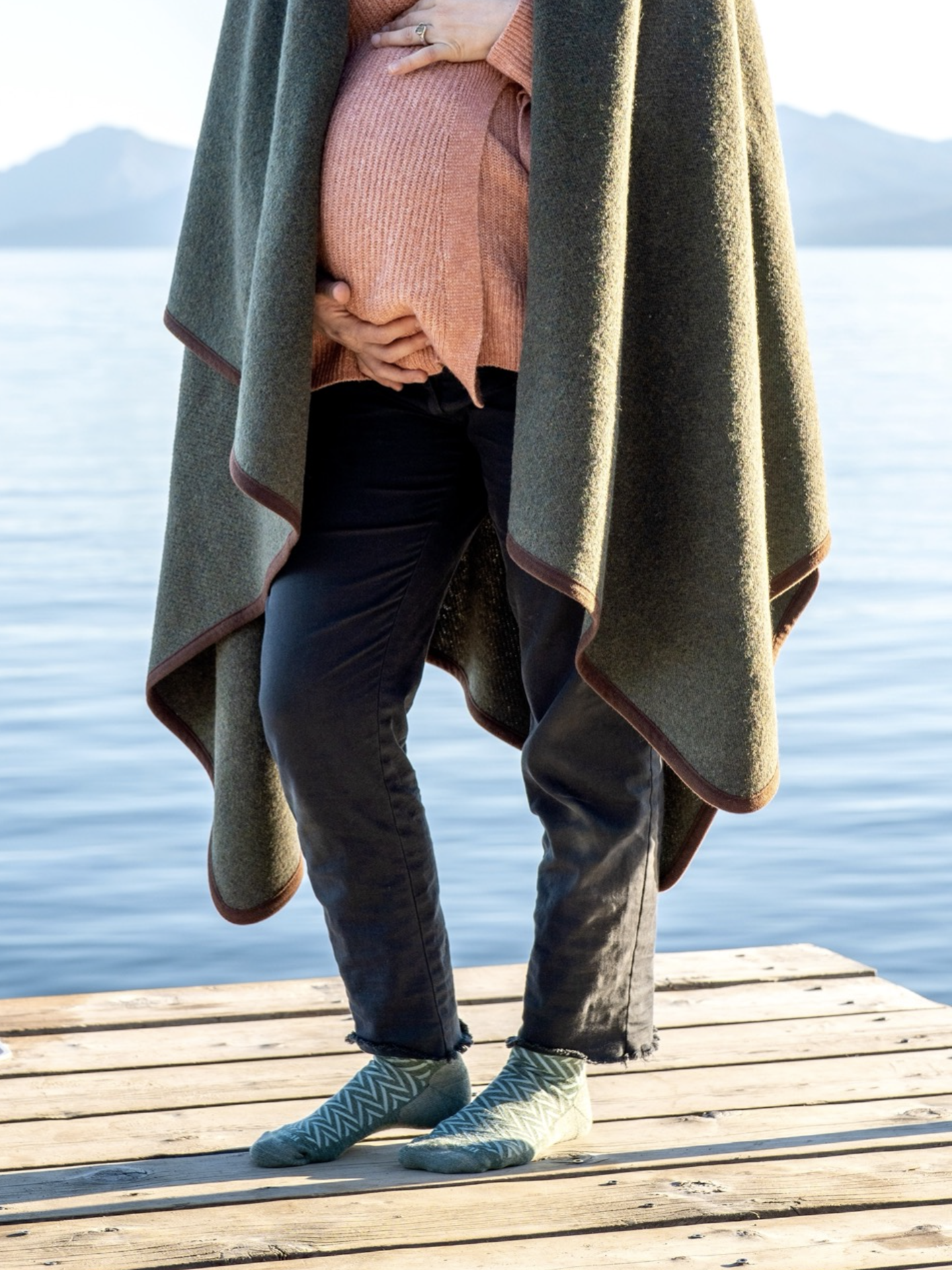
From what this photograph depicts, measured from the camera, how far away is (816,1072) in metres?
2.51

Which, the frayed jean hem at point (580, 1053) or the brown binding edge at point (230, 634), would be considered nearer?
the brown binding edge at point (230, 634)

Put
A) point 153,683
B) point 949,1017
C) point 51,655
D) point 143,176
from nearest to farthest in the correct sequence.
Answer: point 153,683, point 949,1017, point 51,655, point 143,176

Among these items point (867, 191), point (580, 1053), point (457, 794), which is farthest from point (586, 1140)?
point (867, 191)

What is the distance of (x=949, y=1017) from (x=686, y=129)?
1299 mm

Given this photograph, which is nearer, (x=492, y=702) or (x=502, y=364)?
(x=502, y=364)

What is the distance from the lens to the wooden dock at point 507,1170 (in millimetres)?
1962

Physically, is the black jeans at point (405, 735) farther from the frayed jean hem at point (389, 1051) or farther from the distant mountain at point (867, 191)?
the distant mountain at point (867, 191)

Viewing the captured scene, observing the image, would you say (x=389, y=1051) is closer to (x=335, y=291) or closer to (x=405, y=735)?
(x=405, y=735)

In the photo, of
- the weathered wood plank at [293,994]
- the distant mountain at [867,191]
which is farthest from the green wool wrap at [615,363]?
the distant mountain at [867,191]

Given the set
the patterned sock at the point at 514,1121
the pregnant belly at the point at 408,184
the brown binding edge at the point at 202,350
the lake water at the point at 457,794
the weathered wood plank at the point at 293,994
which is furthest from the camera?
the lake water at the point at 457,794

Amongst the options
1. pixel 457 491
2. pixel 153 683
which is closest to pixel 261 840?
pixel 153 683

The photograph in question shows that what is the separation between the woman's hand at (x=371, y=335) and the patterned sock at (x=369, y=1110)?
0.73 meters

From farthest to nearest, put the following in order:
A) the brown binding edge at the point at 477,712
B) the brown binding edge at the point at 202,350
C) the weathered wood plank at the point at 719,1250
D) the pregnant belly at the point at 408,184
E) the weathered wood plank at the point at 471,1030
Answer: the weathered wood plank at the point at 471,1030 → the brown binding edge at the point at 477,712 → the brown binding edge at the point at 202,350 → the pregnant belly at the point at 408,184 → the weathered wood plank at the point at 719,1250

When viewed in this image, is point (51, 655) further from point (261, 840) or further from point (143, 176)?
point (143, 176)
